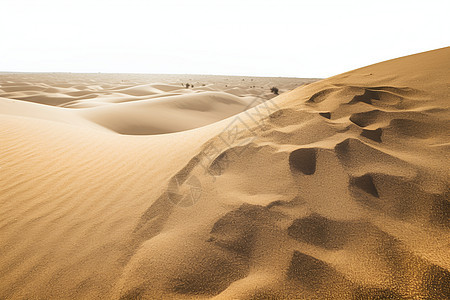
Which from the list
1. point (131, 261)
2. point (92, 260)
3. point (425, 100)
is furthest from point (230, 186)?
point (425, 100)

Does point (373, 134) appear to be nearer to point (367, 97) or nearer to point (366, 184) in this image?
point (366, 184)

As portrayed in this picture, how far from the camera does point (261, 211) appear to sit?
1749mm

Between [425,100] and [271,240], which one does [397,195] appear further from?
[425,100]

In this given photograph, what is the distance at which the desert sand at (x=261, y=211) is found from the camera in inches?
53.0

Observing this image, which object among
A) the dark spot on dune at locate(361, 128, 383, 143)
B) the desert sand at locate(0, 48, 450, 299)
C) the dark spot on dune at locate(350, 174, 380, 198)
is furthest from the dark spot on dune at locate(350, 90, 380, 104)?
the dark spot on dune at locate(350, 174, 380, 198)

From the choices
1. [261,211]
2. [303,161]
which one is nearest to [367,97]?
[303,161]

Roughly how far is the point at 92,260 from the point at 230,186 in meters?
1.17

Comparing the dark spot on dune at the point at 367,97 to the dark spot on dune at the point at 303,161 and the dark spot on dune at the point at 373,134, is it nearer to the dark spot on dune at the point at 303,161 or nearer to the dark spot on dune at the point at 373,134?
the dark spot on dune at the point at 373,134

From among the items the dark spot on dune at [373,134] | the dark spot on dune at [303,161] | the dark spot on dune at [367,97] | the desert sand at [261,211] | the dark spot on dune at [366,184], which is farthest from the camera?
the dark spot on dune at [367,97]

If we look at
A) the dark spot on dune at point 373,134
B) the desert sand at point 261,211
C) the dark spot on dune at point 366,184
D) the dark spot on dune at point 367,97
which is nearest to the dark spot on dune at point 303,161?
the desert sand at point 261,211

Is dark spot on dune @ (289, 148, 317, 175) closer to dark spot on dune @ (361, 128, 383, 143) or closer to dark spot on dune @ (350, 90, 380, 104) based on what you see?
dark spot on dune @ (361, 128, 383, 143)

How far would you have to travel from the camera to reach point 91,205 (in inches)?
90.7

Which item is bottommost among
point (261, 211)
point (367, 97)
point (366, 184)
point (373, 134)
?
point (261, 211)

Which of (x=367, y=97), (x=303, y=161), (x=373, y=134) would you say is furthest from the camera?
(x=367, y=97)
